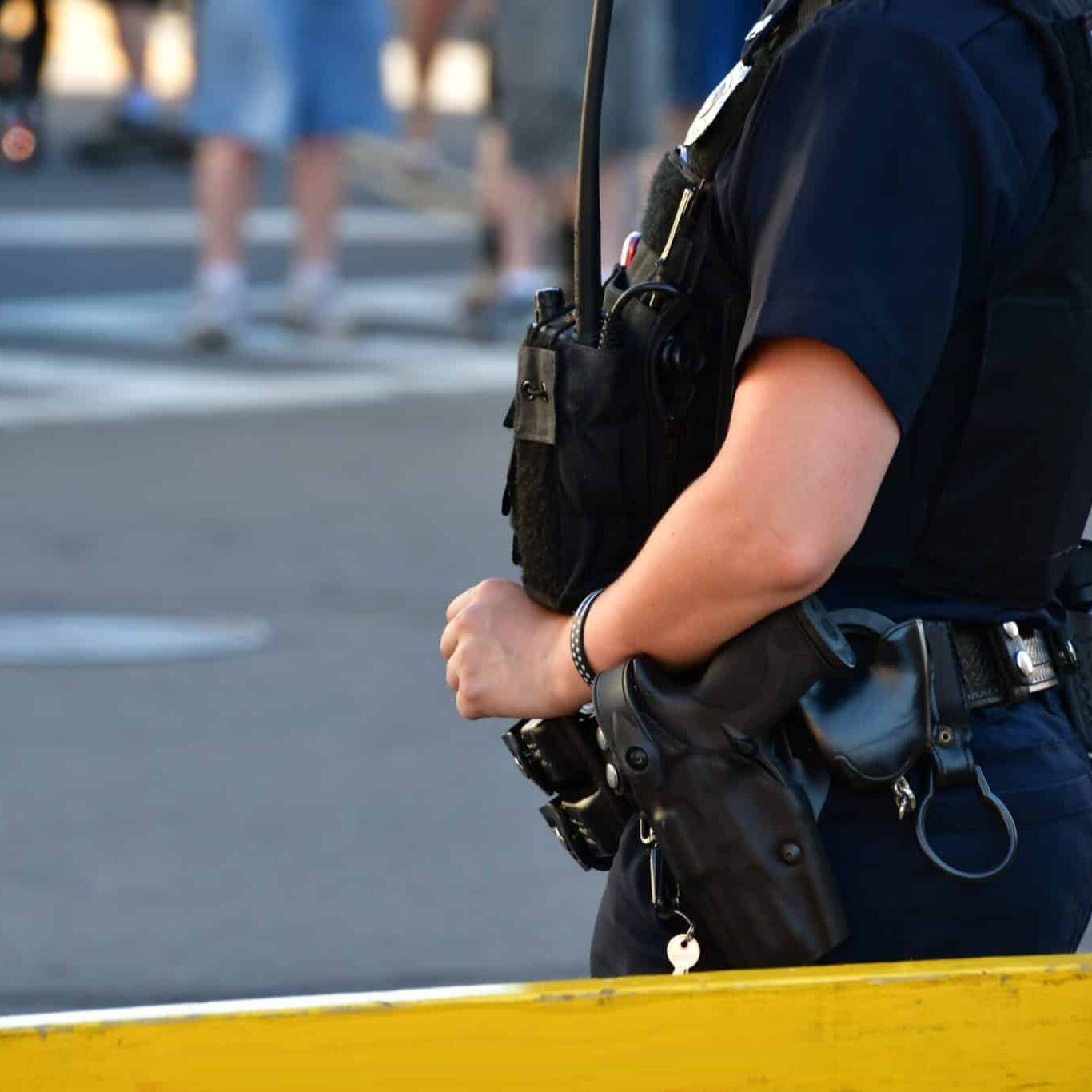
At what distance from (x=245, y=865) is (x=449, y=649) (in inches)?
89.1

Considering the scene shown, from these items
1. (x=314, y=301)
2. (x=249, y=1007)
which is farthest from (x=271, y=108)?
(x=249, y=1007)

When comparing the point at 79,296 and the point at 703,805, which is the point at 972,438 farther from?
the point at 79,296

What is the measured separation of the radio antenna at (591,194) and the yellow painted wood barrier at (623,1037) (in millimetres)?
569

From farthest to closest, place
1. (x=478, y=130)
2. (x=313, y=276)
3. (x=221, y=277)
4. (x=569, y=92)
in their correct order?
(x=478, y=130), (x=313, y=276), (x=221, y=277), (x=569, y=92)

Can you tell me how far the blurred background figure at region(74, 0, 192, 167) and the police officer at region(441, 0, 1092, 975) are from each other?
12998 millimetres

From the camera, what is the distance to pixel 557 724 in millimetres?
2055

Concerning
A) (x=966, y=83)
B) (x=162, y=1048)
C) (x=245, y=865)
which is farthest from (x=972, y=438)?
(x=245, y=865)

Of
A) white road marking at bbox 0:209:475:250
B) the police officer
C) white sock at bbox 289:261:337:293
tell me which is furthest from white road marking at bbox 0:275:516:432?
the police officer

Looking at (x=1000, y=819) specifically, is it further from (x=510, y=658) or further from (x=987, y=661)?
(x=510, y=658)

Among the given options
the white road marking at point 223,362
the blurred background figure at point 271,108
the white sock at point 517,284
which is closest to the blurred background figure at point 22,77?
the white road marking at point 223,362

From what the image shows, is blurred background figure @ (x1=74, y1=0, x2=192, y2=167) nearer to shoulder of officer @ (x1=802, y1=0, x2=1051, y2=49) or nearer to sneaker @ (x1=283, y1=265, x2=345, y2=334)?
sneaker @ (x1=283, y1=265, x2=345, y2=334)

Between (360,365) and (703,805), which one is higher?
(703,805)

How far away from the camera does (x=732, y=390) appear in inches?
75.5

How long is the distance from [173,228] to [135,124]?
8.42ft
